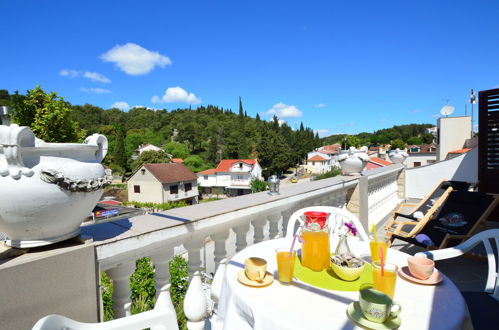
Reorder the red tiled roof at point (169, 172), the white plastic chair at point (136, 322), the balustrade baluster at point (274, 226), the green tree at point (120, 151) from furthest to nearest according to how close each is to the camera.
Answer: the green tree at point (120, 151) → the red tiled roof at point (169, 172) → the balustrade baluster at point (274, 226) → the white plastic chair at point (136, 322)

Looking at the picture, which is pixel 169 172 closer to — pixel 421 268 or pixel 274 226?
pixel 274 226

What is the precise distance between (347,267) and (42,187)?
132 centimetres

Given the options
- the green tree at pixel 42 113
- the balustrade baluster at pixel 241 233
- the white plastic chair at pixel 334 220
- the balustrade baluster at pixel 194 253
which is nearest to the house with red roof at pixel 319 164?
the green tree at pixel 42 113

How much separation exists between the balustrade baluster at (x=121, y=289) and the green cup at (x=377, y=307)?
1.14m

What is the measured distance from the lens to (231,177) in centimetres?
3525

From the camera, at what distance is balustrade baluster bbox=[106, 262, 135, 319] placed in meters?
Result: 1.33

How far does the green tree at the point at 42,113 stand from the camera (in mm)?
11414

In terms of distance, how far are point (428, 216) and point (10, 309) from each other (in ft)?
15.3

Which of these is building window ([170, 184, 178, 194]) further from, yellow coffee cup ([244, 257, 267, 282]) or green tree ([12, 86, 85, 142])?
yellow coffee cup ([244, 257, 267, 282])

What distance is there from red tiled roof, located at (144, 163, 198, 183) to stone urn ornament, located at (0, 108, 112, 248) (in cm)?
2731

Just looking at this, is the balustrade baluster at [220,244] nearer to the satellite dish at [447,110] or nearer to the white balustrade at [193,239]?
the white balustrade at [193,239]

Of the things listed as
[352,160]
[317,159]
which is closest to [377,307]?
[352,160]

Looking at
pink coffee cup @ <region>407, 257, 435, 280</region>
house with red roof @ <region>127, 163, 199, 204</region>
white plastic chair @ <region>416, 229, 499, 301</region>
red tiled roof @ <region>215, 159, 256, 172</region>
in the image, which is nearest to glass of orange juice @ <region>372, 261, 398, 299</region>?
pink coffee cup @ <region>407, 257, 435, 280</region>

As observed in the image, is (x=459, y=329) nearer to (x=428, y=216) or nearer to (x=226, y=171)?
(x=428, y=216)
